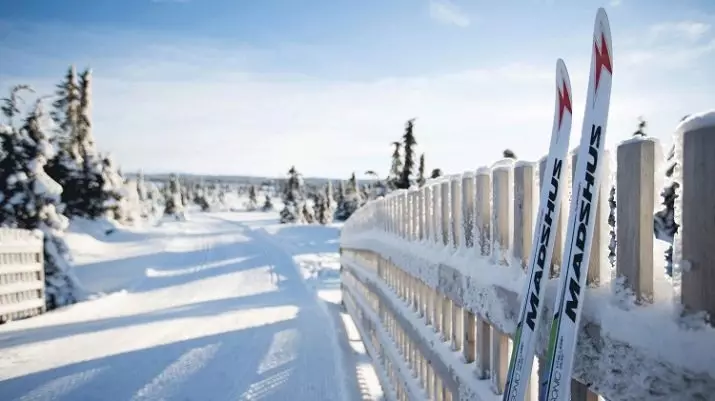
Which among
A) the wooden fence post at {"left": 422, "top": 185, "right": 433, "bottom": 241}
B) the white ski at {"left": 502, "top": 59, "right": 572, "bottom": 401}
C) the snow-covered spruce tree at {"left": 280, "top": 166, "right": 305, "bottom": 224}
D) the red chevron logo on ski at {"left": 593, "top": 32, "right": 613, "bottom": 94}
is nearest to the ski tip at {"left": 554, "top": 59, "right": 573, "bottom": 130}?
the white ski at {"left": 502, "top": 59, "right": 572, "bottom": 401}

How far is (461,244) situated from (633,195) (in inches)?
72.4

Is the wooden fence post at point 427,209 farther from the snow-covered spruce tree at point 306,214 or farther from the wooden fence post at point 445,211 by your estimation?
the snow-covered spruce tree at point 306,214

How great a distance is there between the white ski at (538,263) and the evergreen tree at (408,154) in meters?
36.6

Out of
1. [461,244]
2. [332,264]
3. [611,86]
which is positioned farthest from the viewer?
[332,264]

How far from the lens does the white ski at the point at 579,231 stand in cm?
167

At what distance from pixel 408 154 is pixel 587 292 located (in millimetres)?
37499

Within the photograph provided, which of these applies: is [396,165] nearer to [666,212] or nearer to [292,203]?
[292,203]

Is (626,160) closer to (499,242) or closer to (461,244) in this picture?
(499,242)

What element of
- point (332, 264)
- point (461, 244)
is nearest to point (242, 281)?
point (332, 264)

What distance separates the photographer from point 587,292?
1.77m

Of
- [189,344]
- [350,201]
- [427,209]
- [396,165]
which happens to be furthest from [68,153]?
[350,201]

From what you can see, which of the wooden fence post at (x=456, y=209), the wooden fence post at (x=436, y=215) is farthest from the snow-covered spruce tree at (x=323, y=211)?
the wooden fence post at (x=456, y=209)

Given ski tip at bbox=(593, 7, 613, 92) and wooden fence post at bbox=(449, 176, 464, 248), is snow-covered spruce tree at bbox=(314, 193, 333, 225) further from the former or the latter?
ski tip at bbox=(593, 7, 613, 92)

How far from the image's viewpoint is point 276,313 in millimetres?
12086
